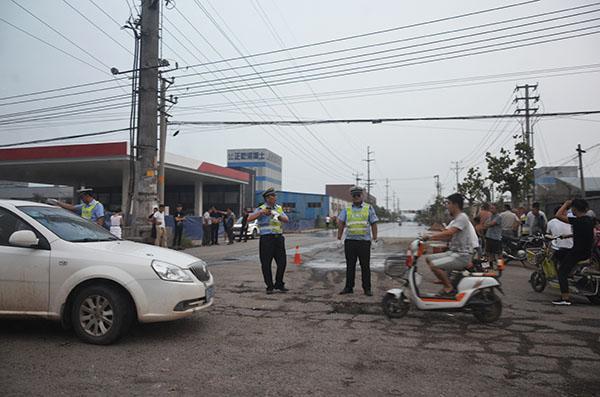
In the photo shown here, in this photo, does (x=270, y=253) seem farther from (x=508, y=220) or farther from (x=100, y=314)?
(x=508, y=220)

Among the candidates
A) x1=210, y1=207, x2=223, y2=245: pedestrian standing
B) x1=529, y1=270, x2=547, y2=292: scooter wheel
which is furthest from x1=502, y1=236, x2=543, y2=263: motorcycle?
x1=210, y1=207, x2=223, y2=245: pedestrian standing

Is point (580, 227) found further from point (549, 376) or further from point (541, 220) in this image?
point (541, 220)

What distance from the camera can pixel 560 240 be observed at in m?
7.09

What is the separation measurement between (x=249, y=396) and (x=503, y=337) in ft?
10.4

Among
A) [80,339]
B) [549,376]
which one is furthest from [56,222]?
[549,376]

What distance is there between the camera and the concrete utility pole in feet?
39.1

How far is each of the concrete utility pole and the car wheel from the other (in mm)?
7543

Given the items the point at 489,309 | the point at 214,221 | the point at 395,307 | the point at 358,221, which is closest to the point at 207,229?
the point at 214,221

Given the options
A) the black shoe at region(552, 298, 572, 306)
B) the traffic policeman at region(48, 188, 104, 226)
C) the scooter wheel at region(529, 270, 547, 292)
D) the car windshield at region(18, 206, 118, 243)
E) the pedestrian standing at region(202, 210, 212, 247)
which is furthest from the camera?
the pedestrian standing at region(202, 210, 212, 247)

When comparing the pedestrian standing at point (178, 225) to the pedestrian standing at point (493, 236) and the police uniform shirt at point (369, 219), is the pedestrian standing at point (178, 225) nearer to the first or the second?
the police uniform shirt at point (369, 219)

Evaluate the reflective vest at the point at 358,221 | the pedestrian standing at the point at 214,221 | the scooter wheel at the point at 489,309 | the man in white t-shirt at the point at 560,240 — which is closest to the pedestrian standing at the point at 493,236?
the man in white t-shirt at the point at 560,240

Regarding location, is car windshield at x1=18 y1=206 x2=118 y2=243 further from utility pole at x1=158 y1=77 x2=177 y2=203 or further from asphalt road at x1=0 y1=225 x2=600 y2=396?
utility pole at x1=158 y1=77 x2=177 y2=203

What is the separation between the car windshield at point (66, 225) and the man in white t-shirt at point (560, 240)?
23.3ft

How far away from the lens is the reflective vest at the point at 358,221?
7031 mm
